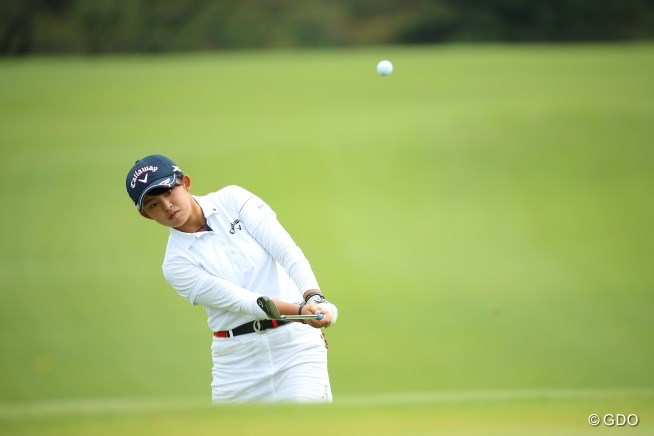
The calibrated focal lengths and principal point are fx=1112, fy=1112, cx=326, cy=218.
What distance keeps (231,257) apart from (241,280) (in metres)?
0.14

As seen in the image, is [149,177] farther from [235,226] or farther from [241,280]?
[241,280]

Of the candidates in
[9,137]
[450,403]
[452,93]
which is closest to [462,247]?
[452,93]

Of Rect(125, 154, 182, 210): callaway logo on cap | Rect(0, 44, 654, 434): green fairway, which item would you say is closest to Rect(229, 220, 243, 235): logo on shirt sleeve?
Rect(125, 154, 182, 210): callaway logo on cap

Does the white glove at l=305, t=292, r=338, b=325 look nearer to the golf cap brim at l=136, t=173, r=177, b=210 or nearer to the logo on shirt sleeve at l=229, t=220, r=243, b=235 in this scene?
the logo on shirt sleeve at l=229, t=220, r=243, b=235

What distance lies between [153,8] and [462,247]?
29.6 metres

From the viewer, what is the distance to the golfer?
215 inches

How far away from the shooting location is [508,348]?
15.0m

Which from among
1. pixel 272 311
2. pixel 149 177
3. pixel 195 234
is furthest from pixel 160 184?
pixel 272 311

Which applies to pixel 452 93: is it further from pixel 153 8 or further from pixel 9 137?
pixel 153 8

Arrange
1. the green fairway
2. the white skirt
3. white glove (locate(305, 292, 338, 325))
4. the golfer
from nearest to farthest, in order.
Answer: white glove (locate(305, 292, 338, 325))
the golfer
the white skirt
the green fairway

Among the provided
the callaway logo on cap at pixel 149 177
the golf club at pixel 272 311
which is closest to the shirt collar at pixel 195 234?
the callaway logo on cap at pixel 149 177

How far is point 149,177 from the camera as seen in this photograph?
5.39 meters

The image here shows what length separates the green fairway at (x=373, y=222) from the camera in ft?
45.9

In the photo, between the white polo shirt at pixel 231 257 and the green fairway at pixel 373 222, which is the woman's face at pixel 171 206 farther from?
the green fairway at pixel 373 222
